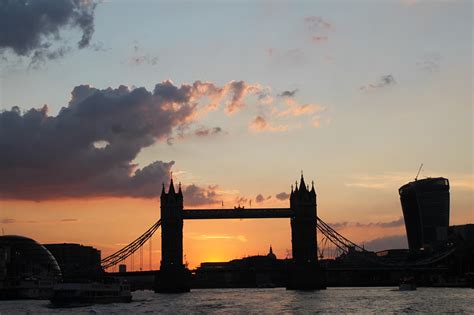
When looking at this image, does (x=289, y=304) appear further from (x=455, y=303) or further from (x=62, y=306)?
(x=62, y=306)

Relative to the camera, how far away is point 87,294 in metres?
136

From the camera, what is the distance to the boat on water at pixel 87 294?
13138 centimetres

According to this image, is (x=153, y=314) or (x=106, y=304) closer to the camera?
(x=153, y=314)

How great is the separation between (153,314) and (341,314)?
24.6 metres

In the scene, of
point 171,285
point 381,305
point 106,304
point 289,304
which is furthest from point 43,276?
point 381,305

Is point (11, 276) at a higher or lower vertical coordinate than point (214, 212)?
lower

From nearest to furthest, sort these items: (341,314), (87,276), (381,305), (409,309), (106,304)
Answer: (341,314) < (409,309) < (381,305) < (106,304) < (87,276)

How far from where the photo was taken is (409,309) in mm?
115750

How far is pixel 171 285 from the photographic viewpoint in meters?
198

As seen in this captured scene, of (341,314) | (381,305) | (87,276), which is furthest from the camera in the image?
(87,276)

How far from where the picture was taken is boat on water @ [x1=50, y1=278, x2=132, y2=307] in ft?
431

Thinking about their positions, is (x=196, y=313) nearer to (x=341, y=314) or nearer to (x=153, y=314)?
(x=153, y=314)

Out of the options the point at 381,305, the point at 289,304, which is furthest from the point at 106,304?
the point at 381,305

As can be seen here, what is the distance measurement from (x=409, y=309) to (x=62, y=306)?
176 feet
